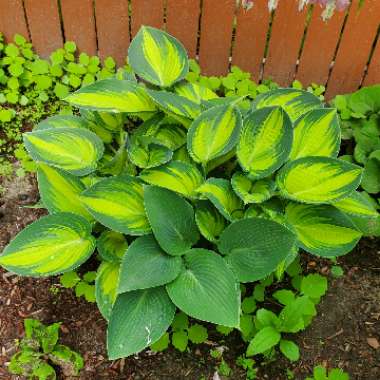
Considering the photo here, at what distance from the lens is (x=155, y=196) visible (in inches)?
79.0

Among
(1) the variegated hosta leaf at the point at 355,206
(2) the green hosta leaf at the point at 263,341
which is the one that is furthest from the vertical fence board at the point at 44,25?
(2) the green hosta leaf at the point at 263,341

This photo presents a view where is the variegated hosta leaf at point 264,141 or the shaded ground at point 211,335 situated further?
the shaded ground at point 211,335

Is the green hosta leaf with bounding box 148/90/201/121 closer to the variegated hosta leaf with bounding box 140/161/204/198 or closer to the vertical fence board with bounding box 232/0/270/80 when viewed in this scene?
the variegated hosta leaf with bounding box 140/161/204/198

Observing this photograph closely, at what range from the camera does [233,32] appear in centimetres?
305

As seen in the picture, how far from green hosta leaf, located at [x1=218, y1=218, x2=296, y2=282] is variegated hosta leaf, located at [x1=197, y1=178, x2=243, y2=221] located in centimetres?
8

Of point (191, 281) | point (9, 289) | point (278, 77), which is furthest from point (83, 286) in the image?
point (278, 77)

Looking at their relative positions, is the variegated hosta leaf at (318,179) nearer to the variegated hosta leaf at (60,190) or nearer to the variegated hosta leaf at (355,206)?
the variegated hosta leaf at (355,206)

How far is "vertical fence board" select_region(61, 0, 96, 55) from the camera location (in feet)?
9.88

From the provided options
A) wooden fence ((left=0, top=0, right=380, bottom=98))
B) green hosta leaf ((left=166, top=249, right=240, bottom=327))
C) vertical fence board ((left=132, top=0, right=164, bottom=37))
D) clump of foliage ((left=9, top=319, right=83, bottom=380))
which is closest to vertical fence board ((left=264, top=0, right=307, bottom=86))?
wooden fence ((left=0, top=0, right=380, bottom=98))

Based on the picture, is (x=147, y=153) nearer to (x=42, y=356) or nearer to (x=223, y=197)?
(x=223, y=197)

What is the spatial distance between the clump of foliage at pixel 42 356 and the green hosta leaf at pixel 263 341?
70cm

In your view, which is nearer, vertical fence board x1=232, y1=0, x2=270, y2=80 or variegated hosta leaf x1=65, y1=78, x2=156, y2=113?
variegated hosta leaf x1=65, y1=78, x2=156, y2=113

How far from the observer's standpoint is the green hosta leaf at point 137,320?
6.50 feet

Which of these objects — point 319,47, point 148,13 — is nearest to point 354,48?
point 319,47
